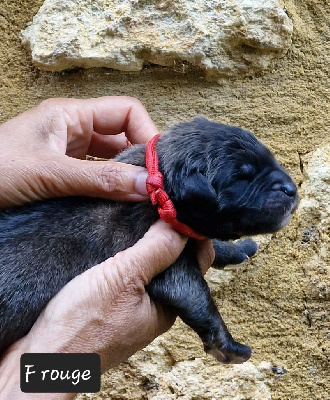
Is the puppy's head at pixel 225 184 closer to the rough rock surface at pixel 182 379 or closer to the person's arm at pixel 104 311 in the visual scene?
the person's arm at pixel 104 311

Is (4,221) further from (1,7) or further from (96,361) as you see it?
(1,7)

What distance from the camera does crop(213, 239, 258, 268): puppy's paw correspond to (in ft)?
8.84

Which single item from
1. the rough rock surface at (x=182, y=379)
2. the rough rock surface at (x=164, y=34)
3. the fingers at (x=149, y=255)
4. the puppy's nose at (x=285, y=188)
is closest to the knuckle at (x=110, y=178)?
the fingers at (x=149, y=255)

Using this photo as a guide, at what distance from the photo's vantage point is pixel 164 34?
2734 millimetres

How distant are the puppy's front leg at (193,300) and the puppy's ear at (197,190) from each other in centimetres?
32

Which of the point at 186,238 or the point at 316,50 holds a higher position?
the point at 316,50

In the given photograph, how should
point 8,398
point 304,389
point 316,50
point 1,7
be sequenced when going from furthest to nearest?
1. point 1,7
2. point 316,50
3. point 304,389
4. point 8,398

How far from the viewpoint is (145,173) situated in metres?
2.31

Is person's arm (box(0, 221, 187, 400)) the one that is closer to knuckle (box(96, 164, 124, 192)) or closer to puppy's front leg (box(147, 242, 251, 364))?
puppy's front leg (box(147, 242, 251, 364))

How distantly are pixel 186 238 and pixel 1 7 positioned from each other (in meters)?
1.72

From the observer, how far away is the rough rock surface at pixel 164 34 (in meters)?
2.70

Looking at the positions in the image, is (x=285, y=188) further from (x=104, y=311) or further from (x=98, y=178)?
(x=104, y=311)

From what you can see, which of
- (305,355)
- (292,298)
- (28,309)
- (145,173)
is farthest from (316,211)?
(28,309)

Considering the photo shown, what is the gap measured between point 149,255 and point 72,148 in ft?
3.29
